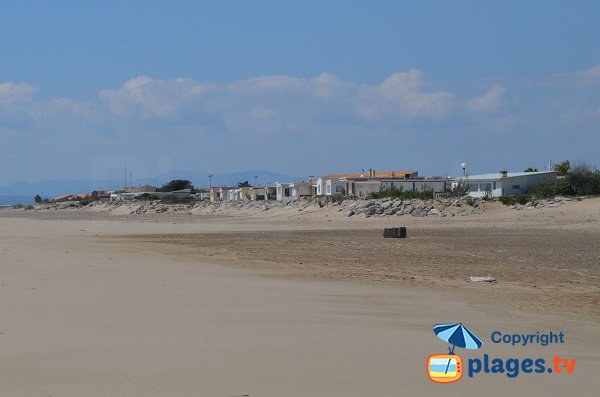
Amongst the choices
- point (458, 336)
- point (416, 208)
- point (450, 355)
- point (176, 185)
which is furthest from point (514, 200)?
point (176, 185)

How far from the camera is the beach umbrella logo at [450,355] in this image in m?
6.13

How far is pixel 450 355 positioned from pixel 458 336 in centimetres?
107

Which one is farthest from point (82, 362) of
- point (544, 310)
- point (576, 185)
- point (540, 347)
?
point (576, 185)

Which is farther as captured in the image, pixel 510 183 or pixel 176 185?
pixel 176 185

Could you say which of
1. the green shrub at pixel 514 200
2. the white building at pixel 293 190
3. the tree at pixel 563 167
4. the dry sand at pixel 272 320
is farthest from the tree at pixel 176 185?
the dry sand at pixel 272 320

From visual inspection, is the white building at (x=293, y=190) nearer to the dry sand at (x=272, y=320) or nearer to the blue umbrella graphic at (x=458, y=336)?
the dry sand at (x=272, y=320)

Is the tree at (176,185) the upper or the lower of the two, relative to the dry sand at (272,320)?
upper

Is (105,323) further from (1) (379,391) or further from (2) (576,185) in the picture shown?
(2) (576,185)

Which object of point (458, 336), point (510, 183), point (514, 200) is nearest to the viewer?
point (458, 336)

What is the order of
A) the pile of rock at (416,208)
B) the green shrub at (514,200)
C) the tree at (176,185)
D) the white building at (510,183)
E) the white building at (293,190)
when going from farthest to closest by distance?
1. the tree at (176,185)
2. the white building at (293,190)
3. the white building at (510,183)
4. the green shrub at (514,200)
5. the pile of rock at (416,208)

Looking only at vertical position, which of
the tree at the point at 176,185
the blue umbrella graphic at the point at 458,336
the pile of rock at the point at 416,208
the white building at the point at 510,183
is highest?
the tree at the point at 176,185

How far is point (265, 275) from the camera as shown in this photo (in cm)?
1488

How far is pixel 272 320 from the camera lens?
→ 28.1ft

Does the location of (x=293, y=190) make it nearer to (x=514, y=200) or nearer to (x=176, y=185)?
(x=176, y=185)
